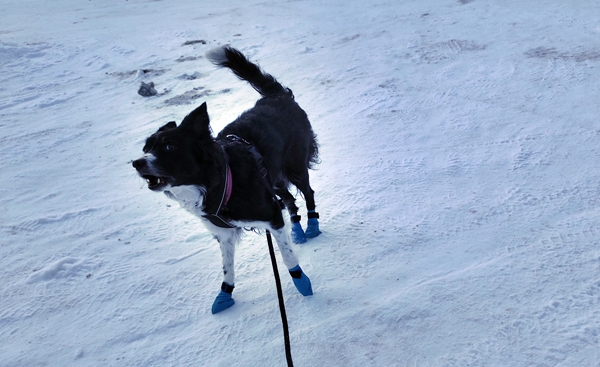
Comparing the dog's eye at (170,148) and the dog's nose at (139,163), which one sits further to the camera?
the dog's eye at (170,148)

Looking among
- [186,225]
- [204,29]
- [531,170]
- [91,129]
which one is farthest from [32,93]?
[531,170]

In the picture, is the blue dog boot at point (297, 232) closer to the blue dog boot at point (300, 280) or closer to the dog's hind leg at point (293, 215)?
the dog's hind leg at point (293, 215)

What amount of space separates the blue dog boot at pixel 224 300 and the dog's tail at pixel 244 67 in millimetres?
1479

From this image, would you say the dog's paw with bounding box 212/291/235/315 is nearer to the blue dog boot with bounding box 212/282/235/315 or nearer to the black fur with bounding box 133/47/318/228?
the blue dog boot with bounding box 212/282/235/315

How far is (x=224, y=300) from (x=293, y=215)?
0.94 meters

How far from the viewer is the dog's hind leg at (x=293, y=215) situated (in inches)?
149

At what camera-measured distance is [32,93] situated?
7.09 m

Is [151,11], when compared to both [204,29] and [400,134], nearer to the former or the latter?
[204,29]

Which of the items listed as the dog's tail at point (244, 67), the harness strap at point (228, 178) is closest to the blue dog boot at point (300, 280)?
the harness strap at point (228, 178)

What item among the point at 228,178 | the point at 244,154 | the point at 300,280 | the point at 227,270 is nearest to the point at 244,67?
the point at 244,154

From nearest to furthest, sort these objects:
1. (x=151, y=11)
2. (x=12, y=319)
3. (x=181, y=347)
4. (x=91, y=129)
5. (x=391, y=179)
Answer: (x=181, y=347) → (x=12, y=319) → (x=391, y=179) → (x=91, y=129) → (x=151, y=11)

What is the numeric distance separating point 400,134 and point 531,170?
4.45ft

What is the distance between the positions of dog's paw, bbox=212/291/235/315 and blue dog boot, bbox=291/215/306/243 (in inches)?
30.9

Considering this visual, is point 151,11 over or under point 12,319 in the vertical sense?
over
